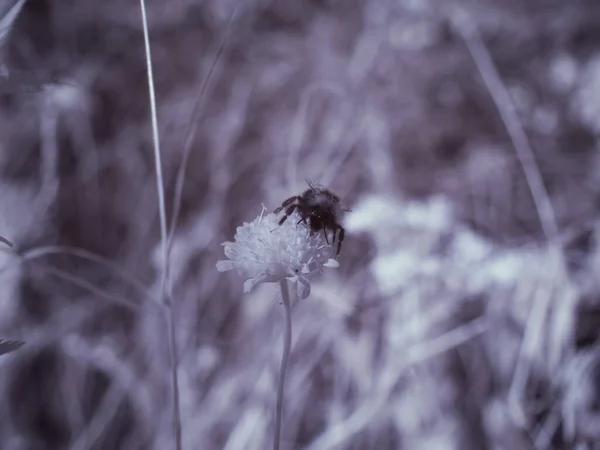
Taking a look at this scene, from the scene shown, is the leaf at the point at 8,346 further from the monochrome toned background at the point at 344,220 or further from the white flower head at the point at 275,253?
the monochrome toned background at the point at 344,220

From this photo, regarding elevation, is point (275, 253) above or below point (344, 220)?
below

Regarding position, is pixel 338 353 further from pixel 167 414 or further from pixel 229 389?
pixel 167 414

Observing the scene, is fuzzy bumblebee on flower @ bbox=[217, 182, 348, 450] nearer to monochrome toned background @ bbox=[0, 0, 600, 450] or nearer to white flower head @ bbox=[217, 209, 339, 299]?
white flower head @ bbox=[217, 209, 339, 299]

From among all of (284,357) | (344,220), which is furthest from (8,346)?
(344,220)

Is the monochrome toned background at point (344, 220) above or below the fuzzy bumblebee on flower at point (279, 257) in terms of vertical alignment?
above

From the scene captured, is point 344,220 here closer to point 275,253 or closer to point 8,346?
point 275,253

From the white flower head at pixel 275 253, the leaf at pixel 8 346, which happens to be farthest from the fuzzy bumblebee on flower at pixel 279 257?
the leaf at pixel 8 346

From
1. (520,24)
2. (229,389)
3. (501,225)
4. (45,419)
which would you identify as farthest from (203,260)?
(520,24)
